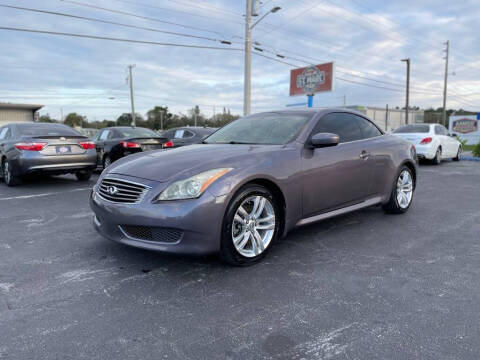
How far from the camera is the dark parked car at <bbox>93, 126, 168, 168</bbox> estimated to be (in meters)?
9.83

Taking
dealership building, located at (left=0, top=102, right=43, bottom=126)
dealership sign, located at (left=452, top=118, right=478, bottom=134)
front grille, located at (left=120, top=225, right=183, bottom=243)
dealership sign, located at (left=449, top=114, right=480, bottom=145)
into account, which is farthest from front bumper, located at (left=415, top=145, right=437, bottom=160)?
dealership building, located at (left=0, top=102, right=43, bottom=126)

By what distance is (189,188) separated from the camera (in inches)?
117

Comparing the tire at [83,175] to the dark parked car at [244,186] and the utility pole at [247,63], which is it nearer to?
the dark parked car at [244,186]

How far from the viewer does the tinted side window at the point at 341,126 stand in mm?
4195

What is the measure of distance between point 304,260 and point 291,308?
0.94 metres

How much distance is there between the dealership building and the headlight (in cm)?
4112

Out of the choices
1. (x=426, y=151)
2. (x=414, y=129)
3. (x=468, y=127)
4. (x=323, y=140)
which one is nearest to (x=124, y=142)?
(x=323, y=140)

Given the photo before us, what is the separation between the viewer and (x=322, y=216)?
3.95 m

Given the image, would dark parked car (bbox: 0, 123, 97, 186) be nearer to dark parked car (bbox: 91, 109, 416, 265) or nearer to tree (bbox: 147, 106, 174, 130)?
dark parked car (bbox: 91, 109, 416, 265)

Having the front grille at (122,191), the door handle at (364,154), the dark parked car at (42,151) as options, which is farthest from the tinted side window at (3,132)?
the door handle at (364,154)

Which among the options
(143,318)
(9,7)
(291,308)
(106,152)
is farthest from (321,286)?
(9,7)

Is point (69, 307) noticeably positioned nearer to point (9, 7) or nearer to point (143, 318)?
point (143, 318)

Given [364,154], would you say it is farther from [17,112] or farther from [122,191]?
[17,112]

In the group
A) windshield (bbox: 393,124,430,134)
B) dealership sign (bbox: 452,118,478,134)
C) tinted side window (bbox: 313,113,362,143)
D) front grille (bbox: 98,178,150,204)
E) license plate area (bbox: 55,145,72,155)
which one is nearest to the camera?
front grille (bbox: 98,178,150,204)
